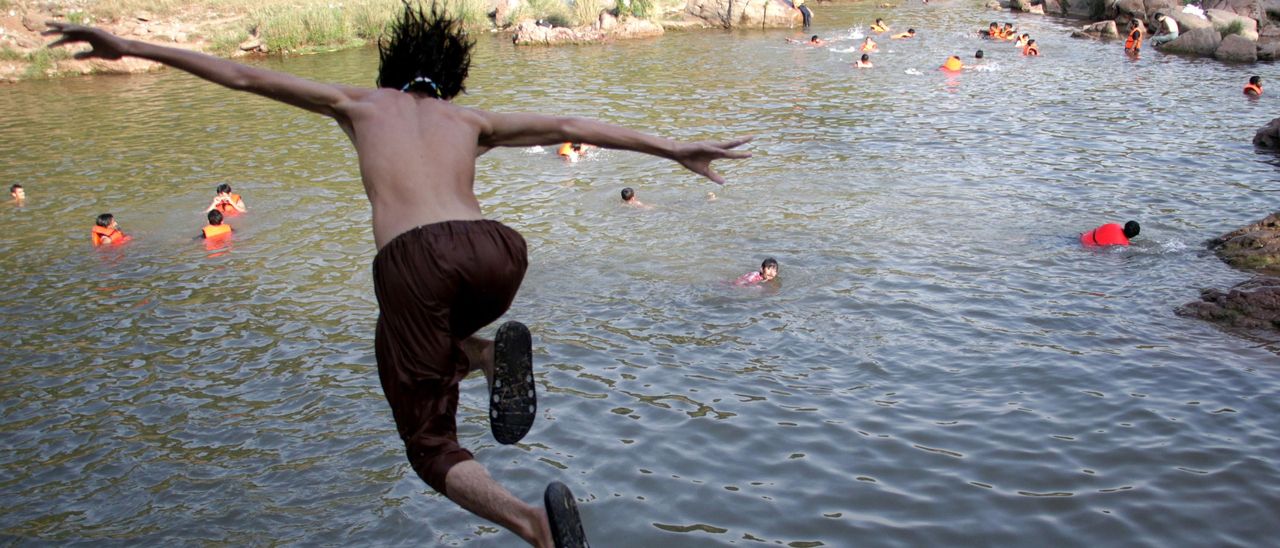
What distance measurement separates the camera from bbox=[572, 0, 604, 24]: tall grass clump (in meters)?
35.8

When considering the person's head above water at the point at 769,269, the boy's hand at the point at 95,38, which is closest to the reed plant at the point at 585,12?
the person's head above water at the point at 769,269

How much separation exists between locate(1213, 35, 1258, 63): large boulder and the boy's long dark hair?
30.5 meters

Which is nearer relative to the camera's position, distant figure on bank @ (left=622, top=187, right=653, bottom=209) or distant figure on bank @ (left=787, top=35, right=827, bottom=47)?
distant figure on bank @ (left=622, top=187, right=653, bottom=209)

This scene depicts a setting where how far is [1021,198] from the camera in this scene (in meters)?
16.4

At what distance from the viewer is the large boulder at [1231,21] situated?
3158 centimetres

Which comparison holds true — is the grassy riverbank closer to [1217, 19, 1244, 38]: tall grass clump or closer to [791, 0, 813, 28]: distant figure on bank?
[791, 0, 813, 28]: distant figure on bank

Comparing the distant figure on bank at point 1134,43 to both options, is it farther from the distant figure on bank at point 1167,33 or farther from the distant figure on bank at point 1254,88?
the distant figure on bank at point 1254,88

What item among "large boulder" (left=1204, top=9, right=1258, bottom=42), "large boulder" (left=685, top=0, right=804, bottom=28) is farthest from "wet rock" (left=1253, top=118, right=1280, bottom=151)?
"large boulder" (left=685, top=0, right=804, bottom=28)

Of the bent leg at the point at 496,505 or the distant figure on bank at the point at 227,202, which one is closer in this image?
the bent leg at the point at 496,505

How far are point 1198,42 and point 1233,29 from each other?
1745 millimetres

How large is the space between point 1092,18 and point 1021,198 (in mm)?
27591

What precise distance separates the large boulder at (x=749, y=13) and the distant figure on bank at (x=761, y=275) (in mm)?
27560

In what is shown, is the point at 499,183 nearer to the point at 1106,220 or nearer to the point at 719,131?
the point at 719,131

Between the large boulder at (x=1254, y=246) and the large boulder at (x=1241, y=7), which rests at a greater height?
the large boulder at (x=1241, y=7)
